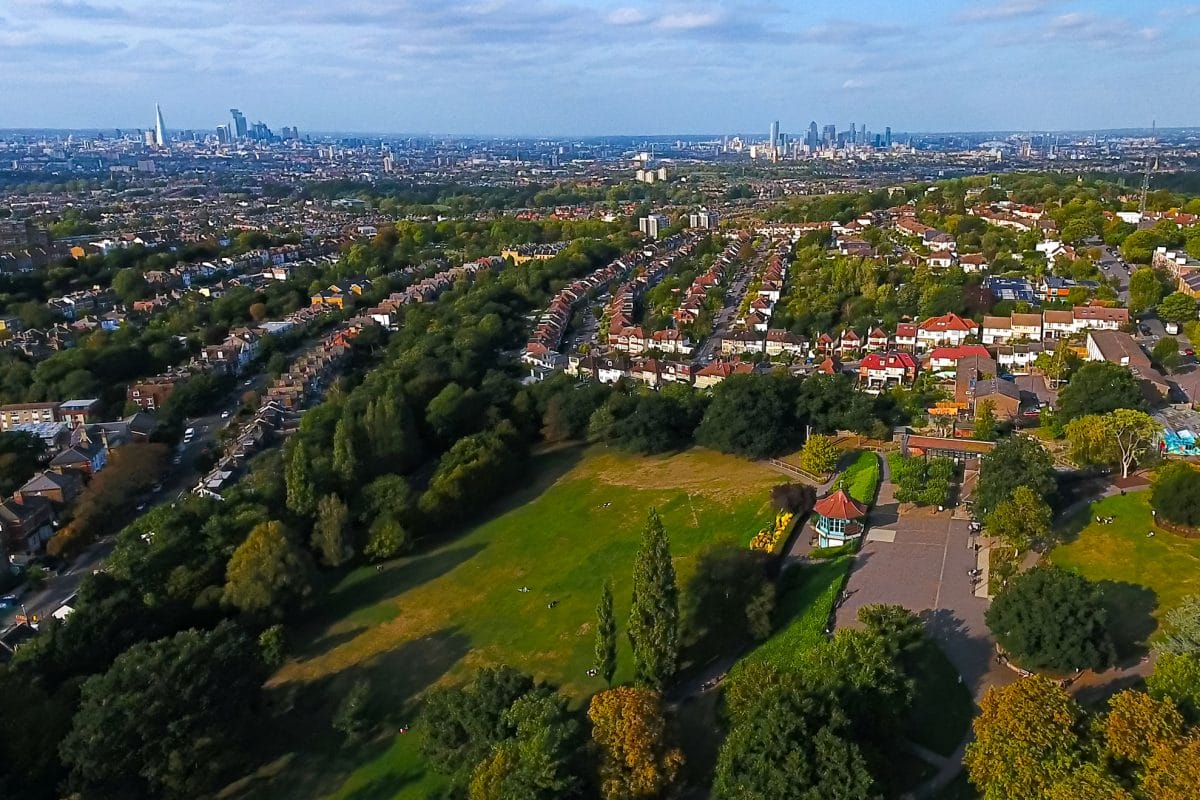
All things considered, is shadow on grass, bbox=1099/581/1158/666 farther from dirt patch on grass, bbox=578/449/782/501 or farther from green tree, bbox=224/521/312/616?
green tree, bbox=224/521/312/616

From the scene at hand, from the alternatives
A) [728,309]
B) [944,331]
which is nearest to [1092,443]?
[944,331]

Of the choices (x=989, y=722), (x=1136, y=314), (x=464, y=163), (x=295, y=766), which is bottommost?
(x=295, y=766)

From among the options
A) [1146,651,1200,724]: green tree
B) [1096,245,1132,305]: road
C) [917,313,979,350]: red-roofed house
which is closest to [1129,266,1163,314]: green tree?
[1096,245,1132,305]: road

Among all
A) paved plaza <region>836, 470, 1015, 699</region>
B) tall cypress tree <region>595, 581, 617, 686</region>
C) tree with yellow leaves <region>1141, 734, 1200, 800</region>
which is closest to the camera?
tree with yellow leaves <region>1141, 734, 1200, 800</region>

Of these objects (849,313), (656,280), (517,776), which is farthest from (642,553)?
(656,280)

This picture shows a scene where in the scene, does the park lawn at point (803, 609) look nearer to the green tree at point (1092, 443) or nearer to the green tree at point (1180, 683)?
the green tree at point (1180, 683)

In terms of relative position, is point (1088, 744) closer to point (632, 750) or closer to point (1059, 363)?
point (632, 750)

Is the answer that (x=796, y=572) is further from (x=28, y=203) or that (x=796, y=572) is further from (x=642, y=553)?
(x=28, y=203)
